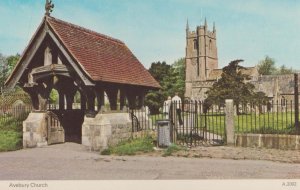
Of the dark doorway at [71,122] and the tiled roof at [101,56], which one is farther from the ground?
the tiled roof at [101,56]

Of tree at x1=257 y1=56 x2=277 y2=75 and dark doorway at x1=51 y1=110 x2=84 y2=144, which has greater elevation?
tree at x1=257 y1=56 x2=277 y2=75

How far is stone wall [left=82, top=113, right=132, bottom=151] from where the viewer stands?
400 inches

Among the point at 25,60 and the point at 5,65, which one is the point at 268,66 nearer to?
the point at 5,65

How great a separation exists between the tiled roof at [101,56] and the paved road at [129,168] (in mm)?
2165

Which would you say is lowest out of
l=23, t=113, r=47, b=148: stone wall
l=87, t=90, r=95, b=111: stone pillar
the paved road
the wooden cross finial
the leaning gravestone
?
the paved road

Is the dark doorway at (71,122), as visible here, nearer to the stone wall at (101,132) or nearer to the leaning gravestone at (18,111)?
the stone wall at (101,132)

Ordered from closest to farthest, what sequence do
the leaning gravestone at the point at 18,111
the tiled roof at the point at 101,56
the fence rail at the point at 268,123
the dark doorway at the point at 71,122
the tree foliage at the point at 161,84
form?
the tiled roof at the point at 101,56
the fence rail at the point at 268,123
the dark doorway at the point at 71,122
the leaning gravestone at the point at 18,111
the tree foliage at the point at 161,84

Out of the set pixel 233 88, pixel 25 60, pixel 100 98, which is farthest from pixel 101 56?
pixel 233 88

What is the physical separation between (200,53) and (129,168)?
65.9 m

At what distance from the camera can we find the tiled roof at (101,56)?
10.1 m

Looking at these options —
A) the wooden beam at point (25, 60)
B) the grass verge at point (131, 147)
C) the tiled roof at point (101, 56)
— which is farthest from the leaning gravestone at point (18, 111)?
the grass verge at point (131, 147)

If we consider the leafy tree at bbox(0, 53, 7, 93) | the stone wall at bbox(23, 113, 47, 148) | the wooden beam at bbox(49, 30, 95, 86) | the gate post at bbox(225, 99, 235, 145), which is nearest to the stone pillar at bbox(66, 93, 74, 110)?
the stone wall at bbox(23, 113, 47, 148)

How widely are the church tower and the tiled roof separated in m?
57.6

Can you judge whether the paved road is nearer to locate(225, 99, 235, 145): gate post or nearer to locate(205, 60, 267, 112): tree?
locate(225, 99, 235, 145): gate post
